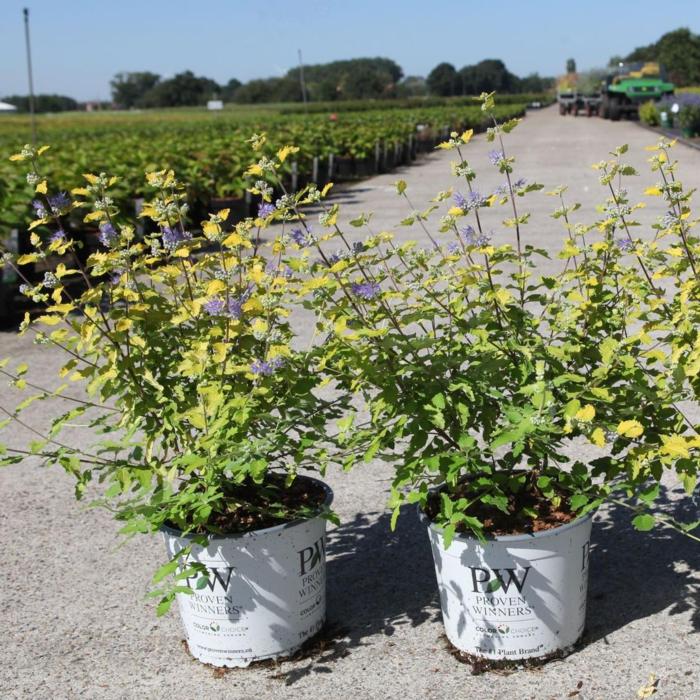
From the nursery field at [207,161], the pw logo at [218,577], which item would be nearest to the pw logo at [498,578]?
the pw logo at [218,577]

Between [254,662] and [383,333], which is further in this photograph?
[254,662]

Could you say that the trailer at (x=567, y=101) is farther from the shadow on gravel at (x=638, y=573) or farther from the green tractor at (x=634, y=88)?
the shadow on gravel at (x=638, y=573)

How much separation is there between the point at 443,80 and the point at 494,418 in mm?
177880

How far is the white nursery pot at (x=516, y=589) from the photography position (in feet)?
8.76

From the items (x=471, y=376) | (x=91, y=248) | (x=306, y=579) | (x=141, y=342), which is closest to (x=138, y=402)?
(x=141, y=342)

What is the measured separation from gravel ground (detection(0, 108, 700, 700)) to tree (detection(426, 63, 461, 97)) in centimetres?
17372

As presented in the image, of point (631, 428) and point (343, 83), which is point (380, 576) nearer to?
point (631, 428)

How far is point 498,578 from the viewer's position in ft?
8.80

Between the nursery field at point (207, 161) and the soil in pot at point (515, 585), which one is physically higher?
the nursery field at point (207, 161)

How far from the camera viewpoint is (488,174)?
64.8 feet

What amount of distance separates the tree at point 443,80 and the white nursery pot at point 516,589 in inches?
6879

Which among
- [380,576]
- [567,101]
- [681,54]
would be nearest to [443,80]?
[681,54]

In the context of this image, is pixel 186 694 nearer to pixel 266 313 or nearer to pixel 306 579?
pixel 306 579

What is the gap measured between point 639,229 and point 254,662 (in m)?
9.98
